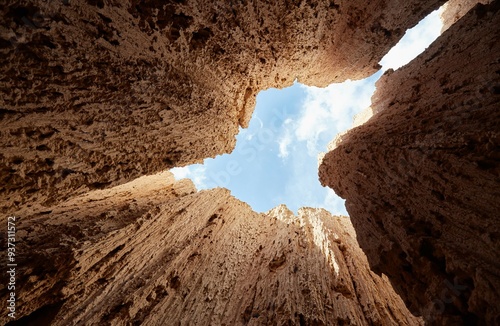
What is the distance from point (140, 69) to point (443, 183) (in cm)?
476

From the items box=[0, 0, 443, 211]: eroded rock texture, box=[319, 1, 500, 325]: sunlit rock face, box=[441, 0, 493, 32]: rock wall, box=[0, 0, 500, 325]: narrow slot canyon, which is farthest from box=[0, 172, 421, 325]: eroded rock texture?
box=[441, 0, 493, 32]: rock wall

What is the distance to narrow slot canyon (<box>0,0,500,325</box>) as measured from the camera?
9.32 ft

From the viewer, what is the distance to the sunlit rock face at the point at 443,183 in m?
2.57

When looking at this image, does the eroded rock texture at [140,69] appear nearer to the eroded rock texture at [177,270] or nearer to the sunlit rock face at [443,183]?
the eroded rock texture at [177,270]

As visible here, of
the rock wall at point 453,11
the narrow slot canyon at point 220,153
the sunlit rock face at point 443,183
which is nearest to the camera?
the sunlit rock face at point 443,183

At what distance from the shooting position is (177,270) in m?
7.14

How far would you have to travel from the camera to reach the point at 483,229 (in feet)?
8.44

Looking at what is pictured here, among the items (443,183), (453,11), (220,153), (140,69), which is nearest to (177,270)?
(220,153)

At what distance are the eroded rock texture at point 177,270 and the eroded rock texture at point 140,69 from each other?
208cm

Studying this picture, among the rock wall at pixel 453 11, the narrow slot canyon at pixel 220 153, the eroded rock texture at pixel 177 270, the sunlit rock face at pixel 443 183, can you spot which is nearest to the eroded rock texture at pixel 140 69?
the narrow slot canyon at pixel 220 153

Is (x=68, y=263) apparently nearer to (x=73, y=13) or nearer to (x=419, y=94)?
(x=73, y=13)

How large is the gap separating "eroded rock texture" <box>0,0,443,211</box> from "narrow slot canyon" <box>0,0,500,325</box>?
0.08 feet

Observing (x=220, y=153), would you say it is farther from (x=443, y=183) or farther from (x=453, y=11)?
(x=453, y=11)

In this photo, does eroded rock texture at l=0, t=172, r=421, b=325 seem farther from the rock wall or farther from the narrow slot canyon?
the rock wall
